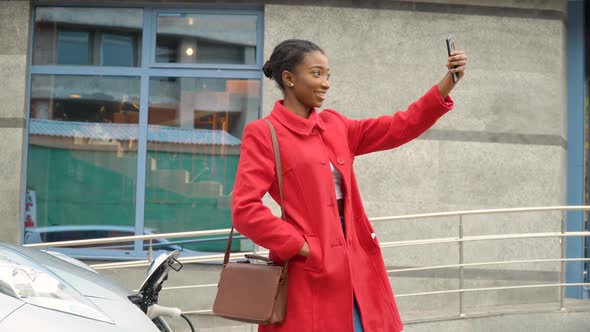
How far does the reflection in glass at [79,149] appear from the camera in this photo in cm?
904

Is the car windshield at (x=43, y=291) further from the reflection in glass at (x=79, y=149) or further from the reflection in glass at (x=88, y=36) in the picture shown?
the reflection in glass at (x=88, y=36)

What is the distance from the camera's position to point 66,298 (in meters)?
3.17

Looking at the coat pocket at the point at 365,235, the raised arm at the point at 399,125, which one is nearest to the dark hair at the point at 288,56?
the raised arm at the point at 399,125

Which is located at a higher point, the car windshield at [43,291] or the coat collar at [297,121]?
the coat collar at [297,121]

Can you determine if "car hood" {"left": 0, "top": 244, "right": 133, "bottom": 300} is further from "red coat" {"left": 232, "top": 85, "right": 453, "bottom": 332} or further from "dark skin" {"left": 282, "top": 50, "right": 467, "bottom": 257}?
"dark skin" {"left": 282, "top": 50, "right": 467, "bottom": 257}

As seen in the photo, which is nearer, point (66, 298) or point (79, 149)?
point (66, 298)

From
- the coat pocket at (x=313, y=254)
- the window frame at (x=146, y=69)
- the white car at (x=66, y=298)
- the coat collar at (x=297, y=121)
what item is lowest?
the white car at (x=66, y=298)

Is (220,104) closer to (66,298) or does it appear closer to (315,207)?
(315,207)

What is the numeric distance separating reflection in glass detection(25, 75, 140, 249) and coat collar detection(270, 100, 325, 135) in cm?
576

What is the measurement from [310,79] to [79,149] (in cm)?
606

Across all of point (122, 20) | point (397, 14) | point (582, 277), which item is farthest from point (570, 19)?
point (122, 20)

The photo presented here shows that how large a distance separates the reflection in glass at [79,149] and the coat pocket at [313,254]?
5.97 meters

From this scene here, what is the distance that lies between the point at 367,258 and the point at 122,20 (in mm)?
6340

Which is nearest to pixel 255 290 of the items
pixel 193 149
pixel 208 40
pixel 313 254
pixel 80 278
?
pixel 313 254
